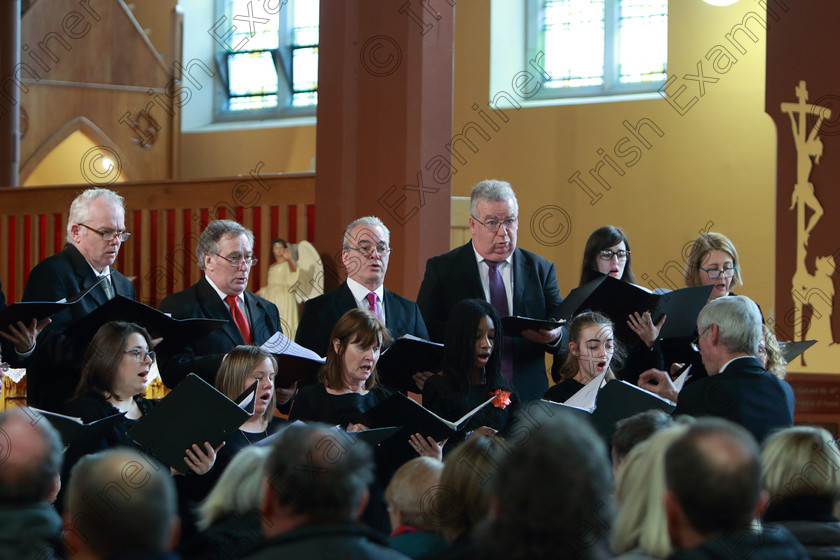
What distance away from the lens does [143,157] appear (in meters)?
12.4

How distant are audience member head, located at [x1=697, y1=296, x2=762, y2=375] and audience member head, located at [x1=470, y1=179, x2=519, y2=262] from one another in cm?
114

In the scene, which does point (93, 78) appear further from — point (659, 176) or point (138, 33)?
point (659, 176)

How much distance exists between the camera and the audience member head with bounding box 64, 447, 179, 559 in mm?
1746

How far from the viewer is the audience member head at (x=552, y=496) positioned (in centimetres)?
161

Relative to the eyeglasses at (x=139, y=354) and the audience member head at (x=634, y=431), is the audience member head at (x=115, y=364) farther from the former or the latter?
the audience member head at (x=634, y=431)

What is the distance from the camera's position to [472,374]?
12.9 feet

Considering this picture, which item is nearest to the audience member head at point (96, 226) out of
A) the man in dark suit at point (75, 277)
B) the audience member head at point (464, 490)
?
the man in dark suit at point (75, 277)

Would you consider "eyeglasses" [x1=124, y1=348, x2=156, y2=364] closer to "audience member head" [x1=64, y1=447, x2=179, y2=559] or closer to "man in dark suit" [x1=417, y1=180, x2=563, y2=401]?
"man in dark suit" [x1=417, y1=180, x2=563, y2=401]

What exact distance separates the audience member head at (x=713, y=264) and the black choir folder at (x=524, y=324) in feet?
2.91

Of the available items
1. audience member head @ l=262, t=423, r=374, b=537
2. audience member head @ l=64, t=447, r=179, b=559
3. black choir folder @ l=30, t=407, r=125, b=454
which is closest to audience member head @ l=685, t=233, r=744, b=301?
black choir folder @ l=30, t=407, r=125, b=454

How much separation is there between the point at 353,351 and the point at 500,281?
39.1 inches

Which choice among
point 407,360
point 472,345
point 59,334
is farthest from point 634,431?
point 59,334

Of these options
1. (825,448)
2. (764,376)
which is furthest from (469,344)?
(825,448)

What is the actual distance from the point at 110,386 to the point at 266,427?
565 millimetres
